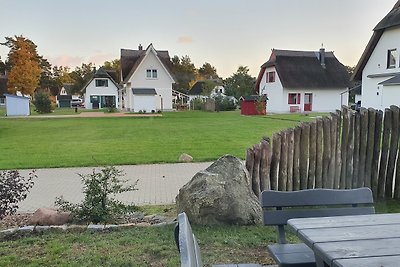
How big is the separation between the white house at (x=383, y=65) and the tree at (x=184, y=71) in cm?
5342

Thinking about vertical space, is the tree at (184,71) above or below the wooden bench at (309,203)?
above

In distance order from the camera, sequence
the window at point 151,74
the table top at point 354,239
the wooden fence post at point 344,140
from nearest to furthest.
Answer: the table top at point 354,239 < the wooden fence post at point 344,140 < the window at point 151,74

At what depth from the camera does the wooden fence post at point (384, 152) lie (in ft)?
20.4

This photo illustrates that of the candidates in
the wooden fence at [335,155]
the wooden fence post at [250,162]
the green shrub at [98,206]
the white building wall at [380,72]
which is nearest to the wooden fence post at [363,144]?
the wooden fence at [335,155]

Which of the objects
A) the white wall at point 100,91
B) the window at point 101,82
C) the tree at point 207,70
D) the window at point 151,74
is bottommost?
the white wall at point 100,91

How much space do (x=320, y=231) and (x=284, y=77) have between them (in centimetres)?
4601

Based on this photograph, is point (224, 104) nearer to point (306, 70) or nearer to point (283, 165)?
point (306, 70)

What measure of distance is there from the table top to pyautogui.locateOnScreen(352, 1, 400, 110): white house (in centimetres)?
2625

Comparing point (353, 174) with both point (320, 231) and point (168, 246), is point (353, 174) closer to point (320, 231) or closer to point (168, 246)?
point (168, 246)

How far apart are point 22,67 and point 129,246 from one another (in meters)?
60.9

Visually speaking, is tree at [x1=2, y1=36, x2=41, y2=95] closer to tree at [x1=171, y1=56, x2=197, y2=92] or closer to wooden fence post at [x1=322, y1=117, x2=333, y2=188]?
tree at [x1=171, y1=56, x2=197, y2=92]

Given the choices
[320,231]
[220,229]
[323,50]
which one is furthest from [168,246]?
[323,50]

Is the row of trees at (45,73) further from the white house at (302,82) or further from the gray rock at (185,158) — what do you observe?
the gray rock at (185,158)

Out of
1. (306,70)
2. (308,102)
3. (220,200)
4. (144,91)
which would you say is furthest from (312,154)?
(306,70)
